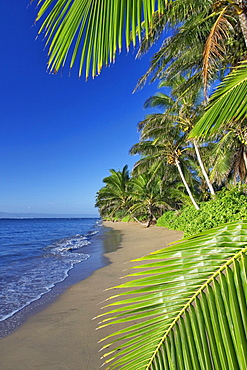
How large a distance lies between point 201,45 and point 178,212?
11.4 m

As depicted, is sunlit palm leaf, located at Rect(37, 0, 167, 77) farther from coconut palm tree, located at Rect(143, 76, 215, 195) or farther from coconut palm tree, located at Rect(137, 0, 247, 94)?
coconut palm tree, located at Rect(143, 76, 215, 195)

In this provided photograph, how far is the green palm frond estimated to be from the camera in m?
0.53

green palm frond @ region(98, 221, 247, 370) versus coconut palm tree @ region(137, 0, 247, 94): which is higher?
coconut palm tree @ region(137, 0, 247, 94)

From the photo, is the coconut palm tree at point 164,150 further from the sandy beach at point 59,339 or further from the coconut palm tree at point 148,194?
the sandy beach at point 59,339

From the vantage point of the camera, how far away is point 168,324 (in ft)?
1.85

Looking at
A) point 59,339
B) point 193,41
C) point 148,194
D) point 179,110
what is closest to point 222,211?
point 179,110

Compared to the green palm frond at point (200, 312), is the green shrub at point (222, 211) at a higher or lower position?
lower

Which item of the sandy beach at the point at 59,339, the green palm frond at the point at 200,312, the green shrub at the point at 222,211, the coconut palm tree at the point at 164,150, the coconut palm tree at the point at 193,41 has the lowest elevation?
the sandy beach at the point at 59,339

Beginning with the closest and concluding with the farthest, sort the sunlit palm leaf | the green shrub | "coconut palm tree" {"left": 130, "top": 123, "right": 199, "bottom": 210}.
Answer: the sunlit palm leaf
the green shrub
"coconut palm tree" {"left": 130, "top": 123, "right": 199, "bottom": 210}

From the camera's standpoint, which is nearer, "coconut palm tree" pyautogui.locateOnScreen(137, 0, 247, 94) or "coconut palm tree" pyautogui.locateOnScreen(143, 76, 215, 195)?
"coconut palm tree" pyautogui.locateOnScreen(137, 0, 247, 94)

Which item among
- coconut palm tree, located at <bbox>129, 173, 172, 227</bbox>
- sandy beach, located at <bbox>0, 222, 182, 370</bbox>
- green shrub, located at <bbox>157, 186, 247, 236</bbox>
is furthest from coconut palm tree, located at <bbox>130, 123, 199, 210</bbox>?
sandy beach, located at <bbox>0, 222, 182, 370</bbox>

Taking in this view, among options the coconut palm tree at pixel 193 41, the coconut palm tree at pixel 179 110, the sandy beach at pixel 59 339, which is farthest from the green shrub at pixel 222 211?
the sandy beach at pixel 59 339

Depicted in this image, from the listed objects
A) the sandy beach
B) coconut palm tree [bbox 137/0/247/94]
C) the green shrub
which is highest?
coconut palm tree [bbox 137/0/247/94]

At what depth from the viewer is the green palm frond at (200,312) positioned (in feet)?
1.73
